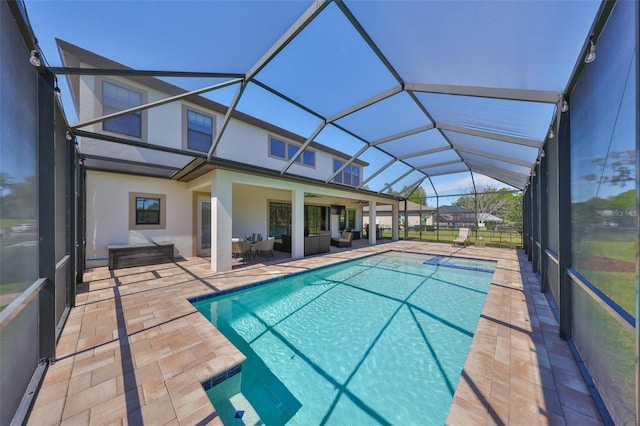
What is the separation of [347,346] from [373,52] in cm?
519

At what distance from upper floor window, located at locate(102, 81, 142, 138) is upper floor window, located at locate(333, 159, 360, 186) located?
1048 cm

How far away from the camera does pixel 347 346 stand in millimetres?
3902

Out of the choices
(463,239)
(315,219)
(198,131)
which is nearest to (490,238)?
(463,239)

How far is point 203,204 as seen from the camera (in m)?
9.64

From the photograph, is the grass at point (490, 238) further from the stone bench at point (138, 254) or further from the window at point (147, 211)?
the window at point (147, 211)

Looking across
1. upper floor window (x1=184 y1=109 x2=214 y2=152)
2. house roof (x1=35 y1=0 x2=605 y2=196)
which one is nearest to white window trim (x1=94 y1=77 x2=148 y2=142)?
upper floor window (x1=184 y1=109 x2=214 y2=152)

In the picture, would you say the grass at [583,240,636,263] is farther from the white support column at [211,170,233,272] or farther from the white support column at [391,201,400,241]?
the white support column at [391,201,400,241]

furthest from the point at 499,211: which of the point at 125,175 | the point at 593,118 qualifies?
the point at 125,175

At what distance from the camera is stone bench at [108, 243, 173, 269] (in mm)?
7277

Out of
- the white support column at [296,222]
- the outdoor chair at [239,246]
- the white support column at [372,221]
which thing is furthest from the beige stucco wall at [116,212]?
the white support column at [372,221]

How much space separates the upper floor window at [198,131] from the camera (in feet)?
30.6

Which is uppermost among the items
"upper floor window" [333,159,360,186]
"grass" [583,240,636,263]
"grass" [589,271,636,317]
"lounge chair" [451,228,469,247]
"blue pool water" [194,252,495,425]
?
"upper floor window" [333,159,360,186]

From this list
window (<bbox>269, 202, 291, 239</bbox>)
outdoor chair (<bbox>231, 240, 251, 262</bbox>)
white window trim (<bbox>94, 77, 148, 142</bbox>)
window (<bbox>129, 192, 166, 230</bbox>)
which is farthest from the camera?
window (<bbox>269, 202, 291, 239</bbox>)

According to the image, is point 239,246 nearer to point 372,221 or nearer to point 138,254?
point 138,254
